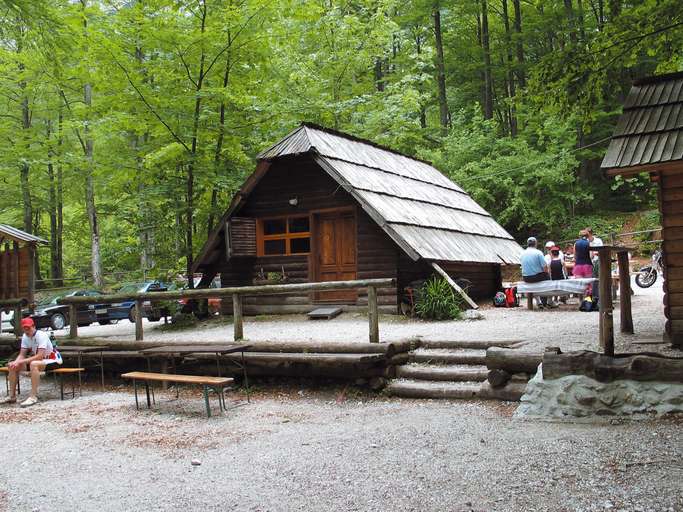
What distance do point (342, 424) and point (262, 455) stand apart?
4.70 feet

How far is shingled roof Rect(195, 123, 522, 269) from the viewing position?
14.2 metres

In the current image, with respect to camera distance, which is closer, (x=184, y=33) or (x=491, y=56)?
(x=184, y=33)

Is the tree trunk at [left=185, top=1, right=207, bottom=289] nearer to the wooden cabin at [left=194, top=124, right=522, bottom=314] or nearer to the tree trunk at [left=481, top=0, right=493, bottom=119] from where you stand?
the wooden cabin at [left=194, top=124, right=522, bottom=314]

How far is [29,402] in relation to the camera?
10.0 m

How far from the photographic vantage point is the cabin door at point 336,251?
621 inches

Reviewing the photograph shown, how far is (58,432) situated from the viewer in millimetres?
7961

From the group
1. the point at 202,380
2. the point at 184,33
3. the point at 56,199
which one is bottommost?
the point at 202,380

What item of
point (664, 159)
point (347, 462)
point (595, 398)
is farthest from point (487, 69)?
point (347, 462)

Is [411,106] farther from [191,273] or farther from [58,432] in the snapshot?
[58,432]

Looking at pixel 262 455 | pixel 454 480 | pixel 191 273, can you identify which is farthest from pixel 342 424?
pixel 191 273

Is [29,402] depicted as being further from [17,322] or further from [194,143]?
[194,143]

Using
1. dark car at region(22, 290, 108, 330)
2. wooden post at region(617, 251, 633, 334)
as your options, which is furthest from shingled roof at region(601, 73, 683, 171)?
dark car at region(22, 290, 108, 330)

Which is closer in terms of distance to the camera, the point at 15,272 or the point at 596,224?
the point at 15,272

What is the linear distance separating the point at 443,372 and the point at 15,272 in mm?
10135
